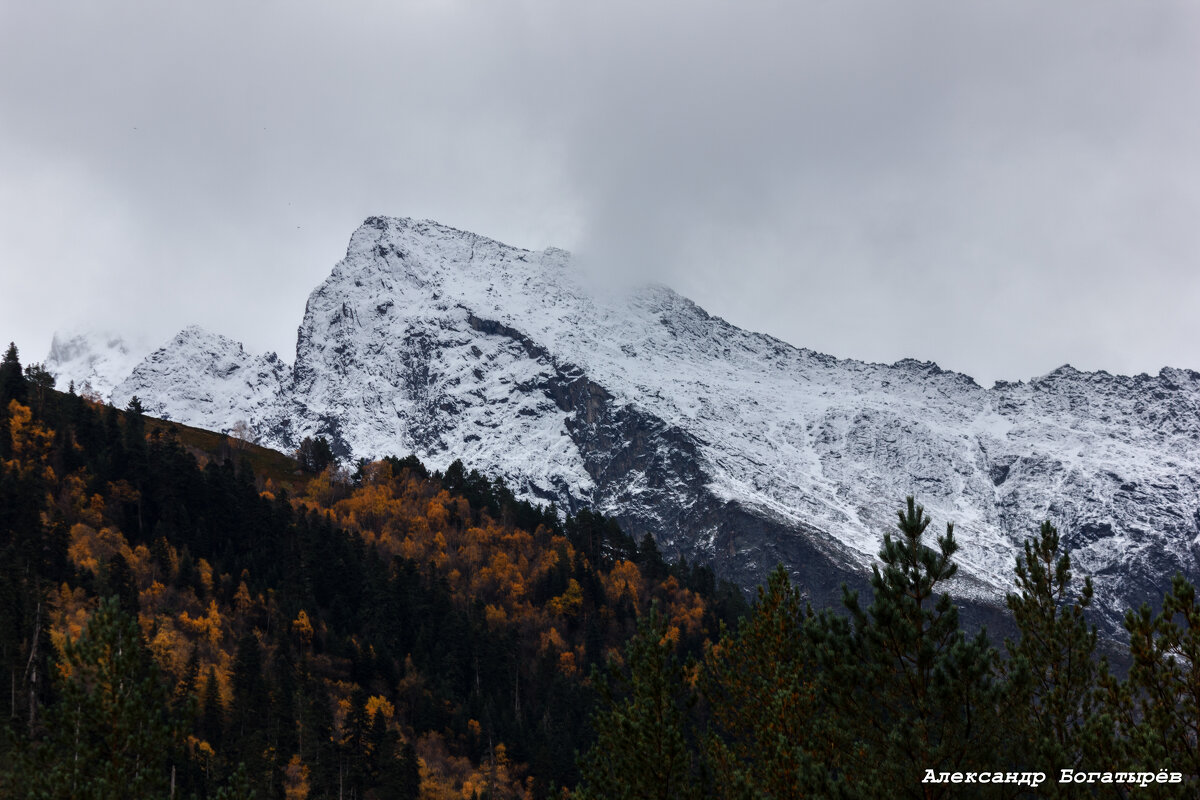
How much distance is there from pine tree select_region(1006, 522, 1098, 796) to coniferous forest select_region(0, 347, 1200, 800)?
0.08 m

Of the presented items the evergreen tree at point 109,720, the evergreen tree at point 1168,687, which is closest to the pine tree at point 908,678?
the evergreen tree at point 1168,687

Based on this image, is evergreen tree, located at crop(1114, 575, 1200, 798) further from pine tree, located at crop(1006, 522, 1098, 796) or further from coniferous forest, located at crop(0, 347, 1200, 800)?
pine tree, located at crop(1006, 522, 1098, 796)

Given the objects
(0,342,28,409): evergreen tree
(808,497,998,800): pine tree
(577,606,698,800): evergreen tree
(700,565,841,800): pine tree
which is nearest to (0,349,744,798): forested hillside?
(0,342,28,409): evergreen tree

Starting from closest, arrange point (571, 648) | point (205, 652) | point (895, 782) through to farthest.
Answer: point (895, 782)
point (205, 652)
point (571, 648)

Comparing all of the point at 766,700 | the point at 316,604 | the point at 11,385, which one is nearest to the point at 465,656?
the point at 316,604

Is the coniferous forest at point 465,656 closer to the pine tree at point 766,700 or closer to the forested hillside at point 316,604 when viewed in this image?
the pine tree at point 766,700

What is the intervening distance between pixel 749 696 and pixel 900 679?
1095 cm

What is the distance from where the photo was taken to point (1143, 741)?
16.0 metres

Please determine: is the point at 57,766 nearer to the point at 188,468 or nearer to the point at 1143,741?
the point at 1143,741

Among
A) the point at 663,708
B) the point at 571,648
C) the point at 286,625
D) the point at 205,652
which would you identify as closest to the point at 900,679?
the point at 663,708

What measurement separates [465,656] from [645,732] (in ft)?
294

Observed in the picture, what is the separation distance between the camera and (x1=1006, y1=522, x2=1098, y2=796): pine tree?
1814 cm

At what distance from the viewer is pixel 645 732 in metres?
27.0

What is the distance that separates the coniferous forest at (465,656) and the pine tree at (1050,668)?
76 millimetres
